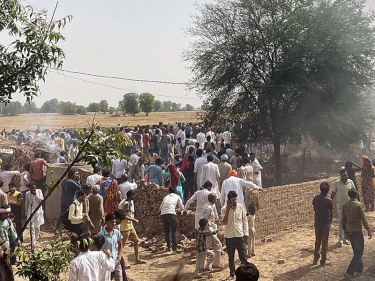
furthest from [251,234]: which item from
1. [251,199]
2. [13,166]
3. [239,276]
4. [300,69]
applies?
[300,69]

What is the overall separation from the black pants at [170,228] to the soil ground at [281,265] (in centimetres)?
27

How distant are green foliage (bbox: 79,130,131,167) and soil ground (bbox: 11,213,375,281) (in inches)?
236

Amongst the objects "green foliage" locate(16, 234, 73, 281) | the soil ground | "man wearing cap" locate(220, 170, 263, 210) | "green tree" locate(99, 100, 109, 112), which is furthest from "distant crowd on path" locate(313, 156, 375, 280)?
"green tree" locate(99, 100, 109, 112)

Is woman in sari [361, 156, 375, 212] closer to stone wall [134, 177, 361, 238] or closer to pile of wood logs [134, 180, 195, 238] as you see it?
stone wall [134, 177, 361, 238]

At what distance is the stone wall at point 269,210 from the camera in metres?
12.0

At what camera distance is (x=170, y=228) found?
1118cm

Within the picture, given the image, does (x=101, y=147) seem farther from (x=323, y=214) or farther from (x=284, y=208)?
(x=284, y=208)

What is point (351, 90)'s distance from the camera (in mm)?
19281

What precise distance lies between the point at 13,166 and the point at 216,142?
822cm

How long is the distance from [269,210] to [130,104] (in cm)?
4922

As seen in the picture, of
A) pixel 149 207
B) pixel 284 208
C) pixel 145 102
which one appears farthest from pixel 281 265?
pixel 145 102

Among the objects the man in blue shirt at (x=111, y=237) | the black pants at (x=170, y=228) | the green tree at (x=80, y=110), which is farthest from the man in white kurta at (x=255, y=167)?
the green tree at (x=80, y=110)

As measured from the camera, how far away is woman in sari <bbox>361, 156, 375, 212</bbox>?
14102 millimetres

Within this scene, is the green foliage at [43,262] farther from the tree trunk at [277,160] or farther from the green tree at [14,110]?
the green tree at [14,110]
